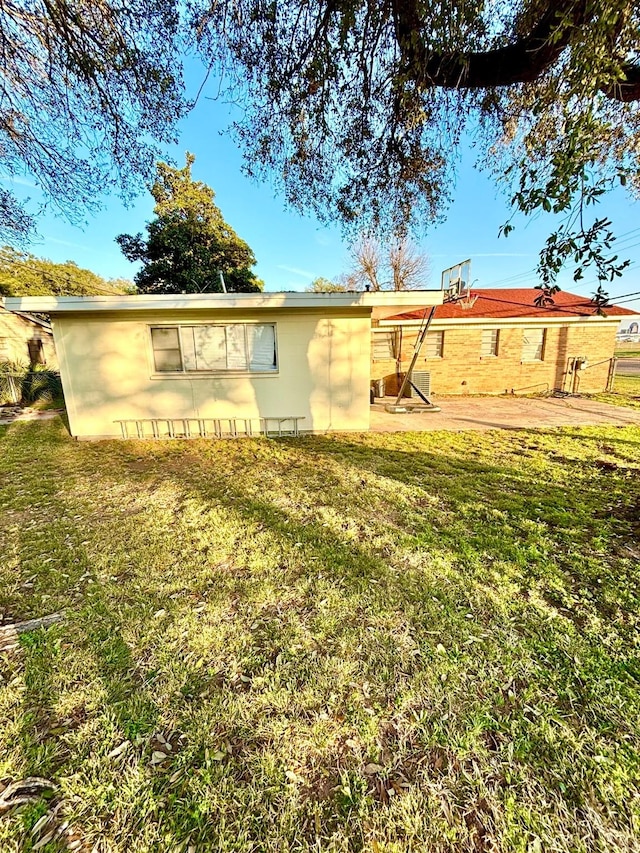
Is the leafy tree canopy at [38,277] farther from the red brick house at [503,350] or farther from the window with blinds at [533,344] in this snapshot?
the window with blinds at [533,344]

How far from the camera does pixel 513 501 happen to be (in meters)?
4.23

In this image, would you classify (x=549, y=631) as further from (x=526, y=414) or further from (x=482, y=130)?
(x=526, y=414)

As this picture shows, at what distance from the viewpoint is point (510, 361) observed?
481 inches

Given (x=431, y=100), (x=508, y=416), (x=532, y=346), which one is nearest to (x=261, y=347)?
(x=431, y=100)

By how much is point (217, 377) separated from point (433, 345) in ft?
26.9

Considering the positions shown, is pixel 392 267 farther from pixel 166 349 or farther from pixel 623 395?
pixel 166 349

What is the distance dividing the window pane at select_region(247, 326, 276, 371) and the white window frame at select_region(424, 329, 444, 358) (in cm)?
711

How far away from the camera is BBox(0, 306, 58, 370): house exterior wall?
1642 centimetres

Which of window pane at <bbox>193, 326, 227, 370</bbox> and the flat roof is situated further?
window pane at <bbox>193, 326, 227, 370</bbox>

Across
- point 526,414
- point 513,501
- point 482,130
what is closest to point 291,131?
point 482,130

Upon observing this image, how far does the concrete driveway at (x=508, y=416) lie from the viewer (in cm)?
794

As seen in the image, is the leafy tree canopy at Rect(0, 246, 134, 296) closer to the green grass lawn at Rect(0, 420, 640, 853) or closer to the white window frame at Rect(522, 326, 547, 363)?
the green grass lawn at Rect(0, 420, 640, 853)

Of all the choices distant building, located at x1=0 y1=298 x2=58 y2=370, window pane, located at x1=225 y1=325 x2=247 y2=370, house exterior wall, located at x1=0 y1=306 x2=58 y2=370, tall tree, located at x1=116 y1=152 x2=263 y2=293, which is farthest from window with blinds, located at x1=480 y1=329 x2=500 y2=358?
house exterior wall, located at x1=0 y1=306 x2=58 y2=370

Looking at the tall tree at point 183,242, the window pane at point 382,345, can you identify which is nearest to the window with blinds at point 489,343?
the window pane at point 382,345
